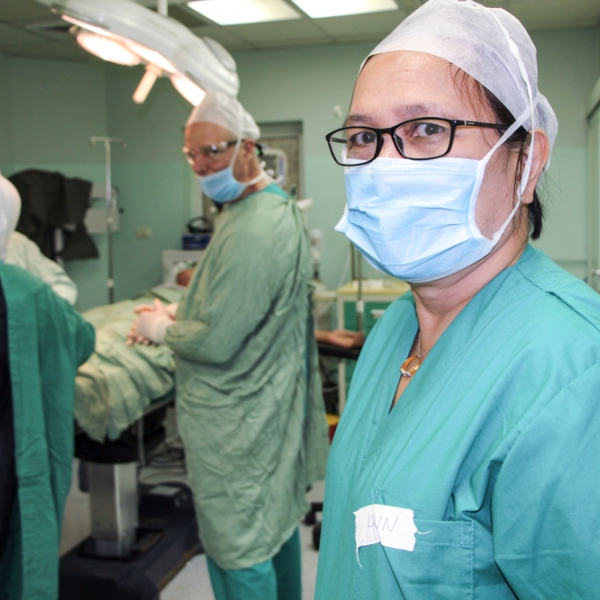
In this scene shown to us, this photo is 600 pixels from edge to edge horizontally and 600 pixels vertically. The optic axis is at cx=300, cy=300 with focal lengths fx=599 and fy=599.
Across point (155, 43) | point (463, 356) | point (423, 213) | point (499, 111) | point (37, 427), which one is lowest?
point (37, 427)

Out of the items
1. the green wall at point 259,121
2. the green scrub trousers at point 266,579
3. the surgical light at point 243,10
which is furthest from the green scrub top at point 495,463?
the surgical light at point 243,10

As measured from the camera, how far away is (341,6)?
3.65 meters

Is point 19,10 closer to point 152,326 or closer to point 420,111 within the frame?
point 420,111

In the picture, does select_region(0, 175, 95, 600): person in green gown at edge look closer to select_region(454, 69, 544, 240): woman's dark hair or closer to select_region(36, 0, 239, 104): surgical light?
select_region(36, 0, 239, 104): surgical light

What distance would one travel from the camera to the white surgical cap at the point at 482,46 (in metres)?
0.75

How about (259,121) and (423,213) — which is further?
(259,121)

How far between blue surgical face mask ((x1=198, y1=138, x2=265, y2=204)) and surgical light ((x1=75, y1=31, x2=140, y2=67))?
41cm

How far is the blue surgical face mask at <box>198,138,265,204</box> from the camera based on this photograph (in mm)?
1938

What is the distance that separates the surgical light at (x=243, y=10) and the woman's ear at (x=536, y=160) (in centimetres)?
303

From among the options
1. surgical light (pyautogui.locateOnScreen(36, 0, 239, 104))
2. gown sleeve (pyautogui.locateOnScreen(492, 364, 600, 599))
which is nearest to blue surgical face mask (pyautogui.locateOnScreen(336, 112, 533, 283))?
gown sleeve (pyautogui.locateOnScreen(492, 364, 600, 599))

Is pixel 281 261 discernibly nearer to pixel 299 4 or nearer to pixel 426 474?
pixel 426 474

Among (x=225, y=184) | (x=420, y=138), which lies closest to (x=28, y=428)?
(x=225, y=184)

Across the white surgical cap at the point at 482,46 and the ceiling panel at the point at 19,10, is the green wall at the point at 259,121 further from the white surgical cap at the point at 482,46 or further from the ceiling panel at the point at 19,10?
the white surgical cap at the point at 482,46

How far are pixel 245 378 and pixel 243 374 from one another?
17 mm
